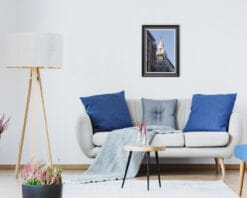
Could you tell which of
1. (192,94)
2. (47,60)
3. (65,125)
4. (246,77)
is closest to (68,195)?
(47,60)

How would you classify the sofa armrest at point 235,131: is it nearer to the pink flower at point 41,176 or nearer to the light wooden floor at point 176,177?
the light wooden floor at point 176,177

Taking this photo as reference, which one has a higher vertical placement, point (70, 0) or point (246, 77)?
point (70, 0)

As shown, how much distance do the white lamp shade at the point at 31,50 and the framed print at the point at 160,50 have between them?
1.45 metres

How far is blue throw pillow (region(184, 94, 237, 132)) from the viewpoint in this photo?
6.14 metres

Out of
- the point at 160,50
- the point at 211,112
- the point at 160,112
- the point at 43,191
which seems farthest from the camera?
the point at 160,50

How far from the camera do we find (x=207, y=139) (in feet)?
19.4

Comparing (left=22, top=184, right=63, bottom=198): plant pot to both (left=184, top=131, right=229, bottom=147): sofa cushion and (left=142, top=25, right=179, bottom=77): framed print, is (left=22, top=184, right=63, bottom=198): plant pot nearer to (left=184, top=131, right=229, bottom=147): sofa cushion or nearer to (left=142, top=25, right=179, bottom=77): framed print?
(left=184, top=131, right=229, bottom=147): sofa cushion

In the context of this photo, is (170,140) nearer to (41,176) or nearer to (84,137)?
(84,137)

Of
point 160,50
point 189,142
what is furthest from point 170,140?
point 160,50

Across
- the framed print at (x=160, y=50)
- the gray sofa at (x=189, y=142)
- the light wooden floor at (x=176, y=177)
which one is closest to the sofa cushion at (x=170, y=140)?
the gray sofa at (x=189, y=142)

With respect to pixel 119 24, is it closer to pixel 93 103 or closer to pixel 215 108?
pixel 93 103

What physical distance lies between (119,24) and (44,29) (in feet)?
3.08

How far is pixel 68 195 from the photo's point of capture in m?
4.54

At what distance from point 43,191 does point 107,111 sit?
14.0 feet
